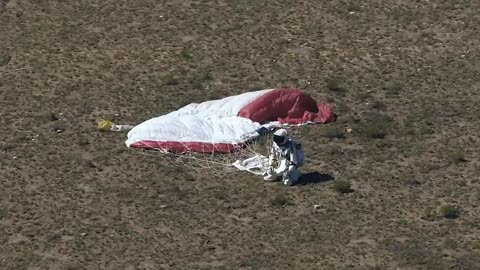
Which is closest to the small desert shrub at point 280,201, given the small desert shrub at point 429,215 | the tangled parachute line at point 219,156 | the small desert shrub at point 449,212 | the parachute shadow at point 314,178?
the parachute shadow at point 314,178

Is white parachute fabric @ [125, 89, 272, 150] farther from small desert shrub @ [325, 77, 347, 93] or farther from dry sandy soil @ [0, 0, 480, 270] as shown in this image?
small desert shrub @ [325, 77, 347, 93]

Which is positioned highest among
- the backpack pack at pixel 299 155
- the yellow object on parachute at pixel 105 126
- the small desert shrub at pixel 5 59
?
the backpack pack at pixel 299 155

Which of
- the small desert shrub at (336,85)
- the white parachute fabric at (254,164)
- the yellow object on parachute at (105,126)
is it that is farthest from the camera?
the small desert shrub at (336,85)

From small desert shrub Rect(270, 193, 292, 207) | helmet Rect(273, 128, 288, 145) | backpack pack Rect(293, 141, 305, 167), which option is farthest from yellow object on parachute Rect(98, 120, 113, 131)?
small desert shrub Rect(270, 193, 292, 207)

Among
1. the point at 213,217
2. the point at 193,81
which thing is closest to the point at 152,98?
the point at 193,81

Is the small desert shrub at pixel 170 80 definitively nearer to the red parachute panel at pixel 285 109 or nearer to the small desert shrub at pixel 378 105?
the red parachute panel at pixel 285 109

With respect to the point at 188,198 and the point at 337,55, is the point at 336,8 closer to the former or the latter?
the point at 337,55
